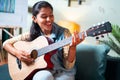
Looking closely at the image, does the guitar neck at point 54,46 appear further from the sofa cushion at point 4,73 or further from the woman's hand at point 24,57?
the sofa cushion at point 4,73

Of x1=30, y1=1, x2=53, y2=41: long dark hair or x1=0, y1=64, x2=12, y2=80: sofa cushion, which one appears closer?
x1=30, y1=1, x2=53, y2=41: long dark hair

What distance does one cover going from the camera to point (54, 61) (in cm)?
156

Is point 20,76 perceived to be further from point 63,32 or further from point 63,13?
point 63,13

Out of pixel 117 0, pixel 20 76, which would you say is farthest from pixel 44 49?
pixel 117 0

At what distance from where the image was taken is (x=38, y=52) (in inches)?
61.2

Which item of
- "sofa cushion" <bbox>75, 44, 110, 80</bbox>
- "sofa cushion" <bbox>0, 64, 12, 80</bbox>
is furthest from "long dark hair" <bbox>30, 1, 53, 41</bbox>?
"sofa cushion" <bbox>0, 64, 12, 80</bbox>

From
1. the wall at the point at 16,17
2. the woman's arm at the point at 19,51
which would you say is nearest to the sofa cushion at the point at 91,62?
the woman's arm at the point at 19,51

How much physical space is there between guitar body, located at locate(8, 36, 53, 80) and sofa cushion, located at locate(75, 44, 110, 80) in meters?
0.32

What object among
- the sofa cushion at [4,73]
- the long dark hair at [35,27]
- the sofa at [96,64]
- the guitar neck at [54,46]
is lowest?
the sofa cushion at [4,73]

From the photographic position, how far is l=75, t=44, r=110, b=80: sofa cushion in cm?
162

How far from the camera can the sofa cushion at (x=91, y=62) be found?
162 cm

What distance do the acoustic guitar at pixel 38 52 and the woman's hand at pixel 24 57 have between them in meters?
0.02

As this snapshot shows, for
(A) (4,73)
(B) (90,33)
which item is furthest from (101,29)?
(A) (4,73)

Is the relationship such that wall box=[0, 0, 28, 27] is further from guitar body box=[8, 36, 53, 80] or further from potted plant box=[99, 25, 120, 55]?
potted plant box=[99, 25, 120, 55]
